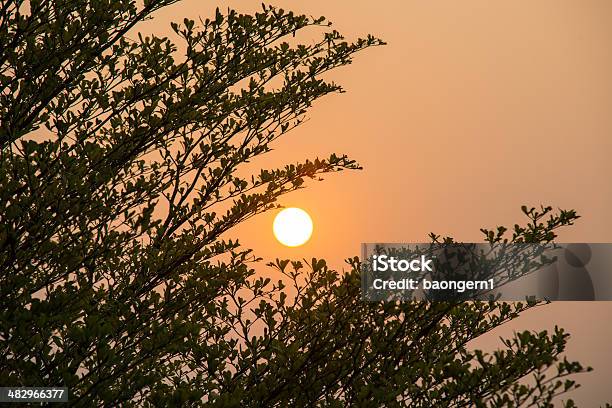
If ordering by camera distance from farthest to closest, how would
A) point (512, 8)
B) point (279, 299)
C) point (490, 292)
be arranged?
point (512, 8)
point (279, 299)
point (490, 292)

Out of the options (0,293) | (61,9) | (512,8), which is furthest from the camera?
(512,8)

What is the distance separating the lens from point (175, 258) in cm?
301

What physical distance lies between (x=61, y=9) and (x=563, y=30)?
847 centimetres

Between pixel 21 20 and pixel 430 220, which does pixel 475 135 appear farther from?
pixel 21 20

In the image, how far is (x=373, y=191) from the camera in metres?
8.68

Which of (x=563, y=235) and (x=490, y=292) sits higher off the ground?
(x=563, y=235)

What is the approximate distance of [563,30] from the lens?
988 centimetres

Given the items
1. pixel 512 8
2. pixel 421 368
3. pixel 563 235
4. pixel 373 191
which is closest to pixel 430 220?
pixel 373 191

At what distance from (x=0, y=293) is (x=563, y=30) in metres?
8.90

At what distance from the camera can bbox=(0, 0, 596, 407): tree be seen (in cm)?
236

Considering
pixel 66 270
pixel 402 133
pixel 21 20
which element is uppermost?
pixel 402 133

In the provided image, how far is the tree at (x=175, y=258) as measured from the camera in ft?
7.73

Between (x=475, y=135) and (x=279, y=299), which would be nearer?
(x=279, y=299)

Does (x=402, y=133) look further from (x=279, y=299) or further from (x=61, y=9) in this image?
(x=61, y=9)
